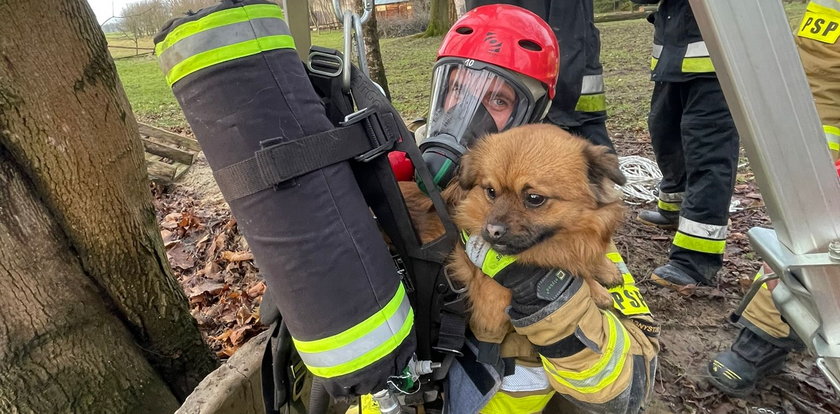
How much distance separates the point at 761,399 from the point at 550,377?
1.91 metres

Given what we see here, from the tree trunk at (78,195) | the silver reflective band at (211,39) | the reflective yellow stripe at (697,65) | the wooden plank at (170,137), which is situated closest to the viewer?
the silver reflective band at (211,39)

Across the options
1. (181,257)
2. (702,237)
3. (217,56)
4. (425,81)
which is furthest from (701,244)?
(425,81)

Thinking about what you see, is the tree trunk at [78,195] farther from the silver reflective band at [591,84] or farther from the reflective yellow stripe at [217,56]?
the silver reflective band at [591,84]

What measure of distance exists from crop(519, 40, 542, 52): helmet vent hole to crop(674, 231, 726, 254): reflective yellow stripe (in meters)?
2.17

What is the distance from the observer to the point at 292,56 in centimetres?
149

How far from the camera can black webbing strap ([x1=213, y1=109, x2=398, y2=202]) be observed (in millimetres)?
1365

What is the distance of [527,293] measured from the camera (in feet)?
6.05

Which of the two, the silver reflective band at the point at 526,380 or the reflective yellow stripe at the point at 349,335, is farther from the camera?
the silver reflective band at the point at 526,380

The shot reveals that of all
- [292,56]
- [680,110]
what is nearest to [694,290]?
[680,110]

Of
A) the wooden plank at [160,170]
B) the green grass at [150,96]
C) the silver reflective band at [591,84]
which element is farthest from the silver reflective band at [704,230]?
the wooden plank at [160,170]

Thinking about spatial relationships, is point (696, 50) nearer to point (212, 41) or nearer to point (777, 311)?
point (777, 311)

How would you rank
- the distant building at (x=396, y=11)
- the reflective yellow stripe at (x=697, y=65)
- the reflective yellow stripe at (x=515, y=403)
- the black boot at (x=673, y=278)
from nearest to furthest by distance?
the reflective yellow stripe at (x=515, y=403) < the reflective yellow stripe at (x=697, y=65) < the black boot at (x=673, y=278) < the distant building at (x=396, y=11)

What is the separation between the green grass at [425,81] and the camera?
337 inches

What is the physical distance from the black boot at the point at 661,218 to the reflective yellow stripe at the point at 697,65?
69.0 inches
